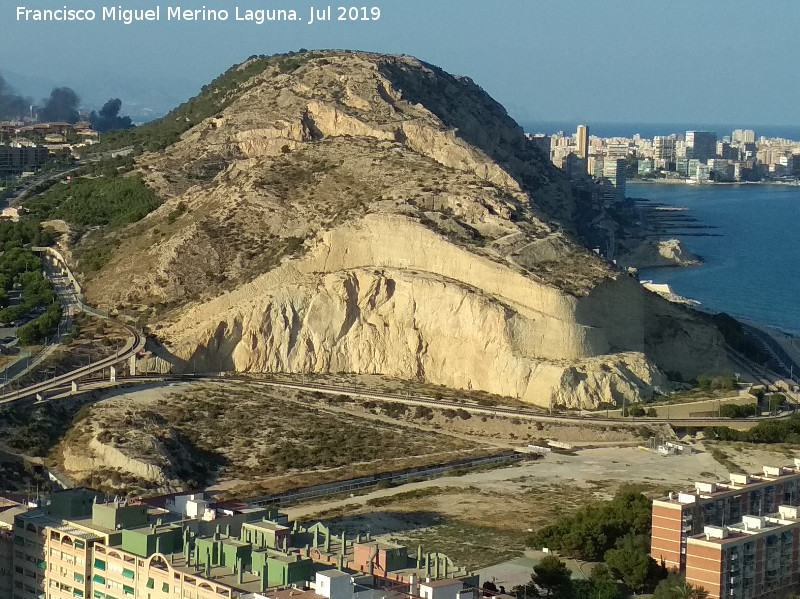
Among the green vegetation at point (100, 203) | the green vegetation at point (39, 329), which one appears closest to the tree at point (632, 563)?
the green vegetation at point (39, 329)

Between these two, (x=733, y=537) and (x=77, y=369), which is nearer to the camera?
(x=733, y=537)

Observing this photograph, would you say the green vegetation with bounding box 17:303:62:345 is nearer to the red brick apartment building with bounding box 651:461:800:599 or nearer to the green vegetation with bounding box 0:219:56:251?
the green vegetation with bounding box 0:219:56:251

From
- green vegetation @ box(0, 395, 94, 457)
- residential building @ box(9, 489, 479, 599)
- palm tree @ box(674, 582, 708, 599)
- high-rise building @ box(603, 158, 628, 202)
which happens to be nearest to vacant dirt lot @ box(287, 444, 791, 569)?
palm tree @ box(674, 582, 708, 599)

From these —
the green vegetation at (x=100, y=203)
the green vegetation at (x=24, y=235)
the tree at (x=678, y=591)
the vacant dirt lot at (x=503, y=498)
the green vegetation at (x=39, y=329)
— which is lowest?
the vacant dirt lot at (x=503, y=498)

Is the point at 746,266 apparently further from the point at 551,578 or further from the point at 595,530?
the point at 551,578

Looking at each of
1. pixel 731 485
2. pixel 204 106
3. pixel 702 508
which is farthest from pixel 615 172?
pixel 702 508

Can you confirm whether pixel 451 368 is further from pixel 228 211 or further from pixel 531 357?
pixel 228 211

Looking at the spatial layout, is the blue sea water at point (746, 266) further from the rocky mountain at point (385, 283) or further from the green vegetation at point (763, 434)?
the green vegetation at point (763, 434)
